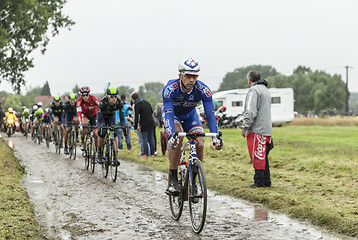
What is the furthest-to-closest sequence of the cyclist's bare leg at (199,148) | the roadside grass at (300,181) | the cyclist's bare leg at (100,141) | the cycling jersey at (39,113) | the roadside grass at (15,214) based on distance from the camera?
the cycling jersey at (39,113)
the cyclist's bare leg at (100,141)
the roadside grass at (300,181)
the cyclist's bare leg at (199,148)
the roadside grass at (15,214)

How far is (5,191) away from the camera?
8.53m

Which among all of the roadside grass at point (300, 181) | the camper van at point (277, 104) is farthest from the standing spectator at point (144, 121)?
the camper van at point (277, 104)

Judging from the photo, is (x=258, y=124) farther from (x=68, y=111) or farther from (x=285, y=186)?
(x=68, y=111)

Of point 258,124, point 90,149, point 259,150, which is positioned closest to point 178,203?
point 259,150

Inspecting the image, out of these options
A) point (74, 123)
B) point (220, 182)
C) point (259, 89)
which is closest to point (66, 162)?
point (74, 123)

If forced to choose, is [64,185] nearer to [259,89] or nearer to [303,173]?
[259,89]

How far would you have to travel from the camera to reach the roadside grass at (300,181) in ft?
22.9

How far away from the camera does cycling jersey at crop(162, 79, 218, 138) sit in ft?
21.8

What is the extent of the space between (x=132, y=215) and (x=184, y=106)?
182 cm

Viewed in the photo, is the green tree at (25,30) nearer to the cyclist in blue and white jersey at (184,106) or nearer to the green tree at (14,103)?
the cyclist in blue and white jersey at (184,106)

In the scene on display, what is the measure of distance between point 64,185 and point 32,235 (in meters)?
4.65

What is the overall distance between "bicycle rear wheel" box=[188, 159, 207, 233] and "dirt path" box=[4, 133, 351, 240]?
5.9 inches

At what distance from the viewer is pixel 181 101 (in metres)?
6.94

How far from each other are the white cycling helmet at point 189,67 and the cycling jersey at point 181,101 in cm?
34
